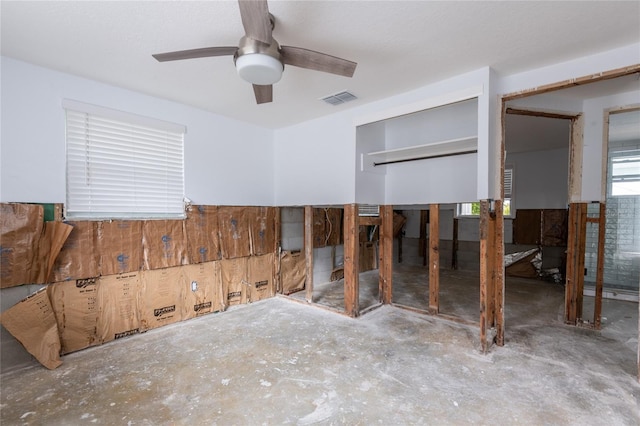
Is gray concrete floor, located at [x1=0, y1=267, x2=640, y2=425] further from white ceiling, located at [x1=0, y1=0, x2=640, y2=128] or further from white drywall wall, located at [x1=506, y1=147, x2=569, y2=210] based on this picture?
white drywall wall, located at [x1=506, y1=147, x2=569, y2=210]

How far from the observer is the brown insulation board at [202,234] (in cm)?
344

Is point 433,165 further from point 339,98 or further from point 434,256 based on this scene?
point 339,98

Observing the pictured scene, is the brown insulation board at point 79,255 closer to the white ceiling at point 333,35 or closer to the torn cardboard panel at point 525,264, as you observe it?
the white ceiling at point 333,35

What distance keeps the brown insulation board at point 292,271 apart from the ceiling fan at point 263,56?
2974 mm

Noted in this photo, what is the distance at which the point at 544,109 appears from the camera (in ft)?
10.1

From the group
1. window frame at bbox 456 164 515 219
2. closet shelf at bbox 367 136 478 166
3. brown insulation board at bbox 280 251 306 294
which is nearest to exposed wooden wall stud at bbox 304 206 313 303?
brown insulation board at bbox 280 251 306 294

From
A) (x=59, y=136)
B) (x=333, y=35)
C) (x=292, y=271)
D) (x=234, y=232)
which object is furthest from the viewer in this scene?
(x=292, y=271)

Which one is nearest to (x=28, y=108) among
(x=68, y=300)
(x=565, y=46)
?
(x=68, y=300)

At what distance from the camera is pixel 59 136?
104 inches

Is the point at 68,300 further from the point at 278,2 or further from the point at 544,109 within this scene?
the point at 544,109

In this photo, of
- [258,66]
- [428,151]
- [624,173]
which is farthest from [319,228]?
[624,173]

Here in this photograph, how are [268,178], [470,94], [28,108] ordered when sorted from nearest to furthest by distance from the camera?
[28,108]
[470,94]
[268,178]

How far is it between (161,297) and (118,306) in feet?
1.33

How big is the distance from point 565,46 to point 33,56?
4.32 meters
